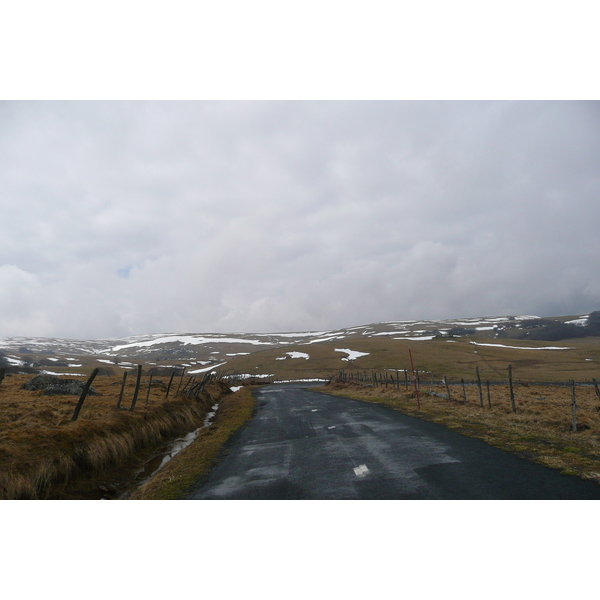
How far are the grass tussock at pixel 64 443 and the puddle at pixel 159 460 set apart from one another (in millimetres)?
724

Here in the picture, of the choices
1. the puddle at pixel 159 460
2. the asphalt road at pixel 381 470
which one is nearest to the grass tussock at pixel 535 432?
the asphalt road at pixel 381 470

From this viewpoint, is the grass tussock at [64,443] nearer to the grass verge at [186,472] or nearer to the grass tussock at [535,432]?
the grass verge at [186,472]

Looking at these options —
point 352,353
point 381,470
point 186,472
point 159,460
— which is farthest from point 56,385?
point 352,353

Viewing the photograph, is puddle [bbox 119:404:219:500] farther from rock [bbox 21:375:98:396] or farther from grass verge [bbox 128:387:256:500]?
rock [bbox 21:375:98:396]

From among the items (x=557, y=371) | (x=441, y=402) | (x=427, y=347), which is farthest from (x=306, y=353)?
(x=441, y=402)

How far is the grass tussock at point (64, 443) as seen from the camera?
30.5 ft

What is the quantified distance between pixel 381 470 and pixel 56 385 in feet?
92.2

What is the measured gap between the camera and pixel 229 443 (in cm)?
1576

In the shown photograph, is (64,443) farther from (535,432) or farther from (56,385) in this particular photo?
(56,385)

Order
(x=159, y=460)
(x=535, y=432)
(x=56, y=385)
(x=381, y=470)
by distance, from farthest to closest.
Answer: (x=56, y=385) → (x=159, y=460) → (x=535, y=432) → (x=381, y=470)

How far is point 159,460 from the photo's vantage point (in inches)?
571

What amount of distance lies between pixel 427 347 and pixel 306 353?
48114mm

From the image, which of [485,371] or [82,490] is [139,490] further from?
[485,371]

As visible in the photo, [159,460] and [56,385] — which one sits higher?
[56,385]
